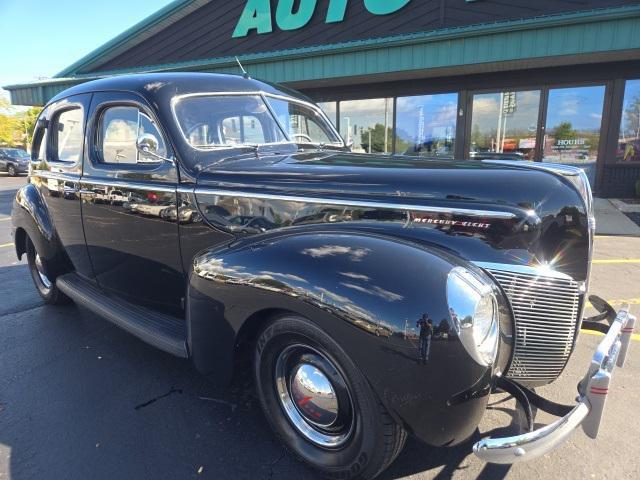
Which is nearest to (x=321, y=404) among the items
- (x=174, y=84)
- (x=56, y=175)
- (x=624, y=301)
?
(x=174, y=84)

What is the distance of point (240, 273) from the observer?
2.13m

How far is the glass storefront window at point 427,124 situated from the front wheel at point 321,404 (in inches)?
377

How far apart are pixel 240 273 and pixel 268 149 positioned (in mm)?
1146

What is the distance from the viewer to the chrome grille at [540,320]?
1.94m

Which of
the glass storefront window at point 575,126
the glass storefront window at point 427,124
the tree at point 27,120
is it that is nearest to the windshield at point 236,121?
the glass storefront window at point 427,124

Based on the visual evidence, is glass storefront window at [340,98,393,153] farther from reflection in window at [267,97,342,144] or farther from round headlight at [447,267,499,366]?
round headlight at [447,267,499,366]

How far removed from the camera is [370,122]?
39.7 ft

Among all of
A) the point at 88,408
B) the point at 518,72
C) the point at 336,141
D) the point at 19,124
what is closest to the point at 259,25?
the point at 518,72

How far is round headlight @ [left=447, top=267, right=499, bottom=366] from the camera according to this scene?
1.67m

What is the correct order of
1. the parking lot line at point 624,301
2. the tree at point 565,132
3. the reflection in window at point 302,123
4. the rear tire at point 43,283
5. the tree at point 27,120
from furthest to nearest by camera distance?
the tree at point 27,120 → the tree at point 565,132 → the rear tire at point 43,283 → the parking lot line at point 624,301 → the reflection in window at point 302,123

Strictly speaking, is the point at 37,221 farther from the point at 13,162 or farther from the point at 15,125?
the point at 15,125

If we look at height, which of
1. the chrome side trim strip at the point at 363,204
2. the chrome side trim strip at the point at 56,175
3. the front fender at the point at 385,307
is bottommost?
the front fender at the point at 385,307

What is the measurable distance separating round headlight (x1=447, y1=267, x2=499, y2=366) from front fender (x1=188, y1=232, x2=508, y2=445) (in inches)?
1.3

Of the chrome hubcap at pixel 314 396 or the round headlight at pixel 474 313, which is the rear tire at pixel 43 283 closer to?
the chrome hubcap at pixel 314 396
